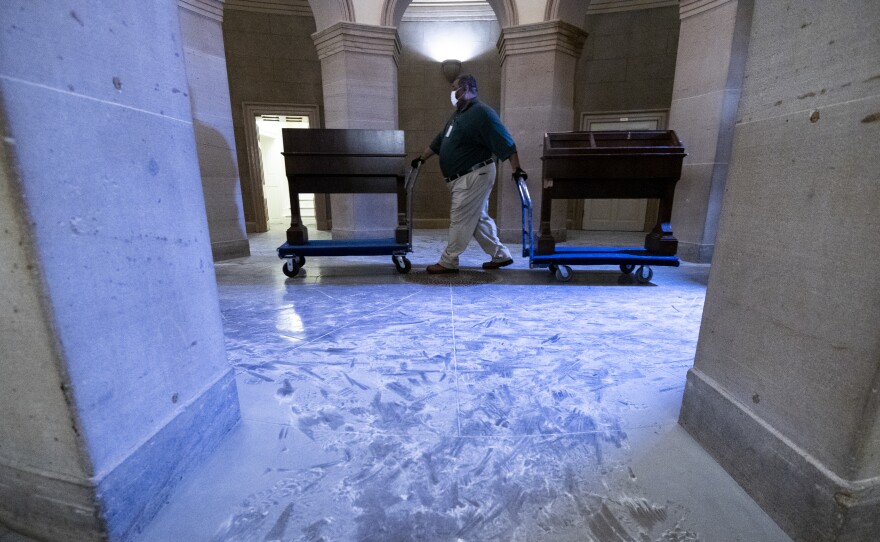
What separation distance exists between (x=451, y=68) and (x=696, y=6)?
4.74m

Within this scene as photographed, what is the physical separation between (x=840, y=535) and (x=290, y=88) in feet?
31.1

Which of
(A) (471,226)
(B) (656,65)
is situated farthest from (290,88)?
(B) (656,65)

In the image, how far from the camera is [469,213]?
14.4ft

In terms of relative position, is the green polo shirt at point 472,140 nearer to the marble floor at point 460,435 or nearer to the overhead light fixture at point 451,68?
the marble floor at point 460,435

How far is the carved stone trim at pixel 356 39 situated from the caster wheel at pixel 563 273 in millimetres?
4524

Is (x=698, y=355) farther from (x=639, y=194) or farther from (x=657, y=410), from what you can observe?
(x=639, y=194)

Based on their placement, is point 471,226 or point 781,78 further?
→ point 471,226

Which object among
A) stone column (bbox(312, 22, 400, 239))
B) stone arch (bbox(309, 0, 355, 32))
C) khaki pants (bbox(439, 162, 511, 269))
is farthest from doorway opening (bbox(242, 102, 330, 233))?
khaki pants (bbox(439, 162, 511, 269))

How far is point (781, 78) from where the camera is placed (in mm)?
1181

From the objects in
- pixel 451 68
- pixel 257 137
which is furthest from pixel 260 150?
pixel 451 68

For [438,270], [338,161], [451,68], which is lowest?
[438,270]

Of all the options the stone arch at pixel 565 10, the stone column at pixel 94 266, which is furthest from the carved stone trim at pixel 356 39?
the stone column at pixel 94 266

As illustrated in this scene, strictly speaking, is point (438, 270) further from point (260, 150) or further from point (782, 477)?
point (260, 150)

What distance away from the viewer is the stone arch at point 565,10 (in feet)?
19.4
